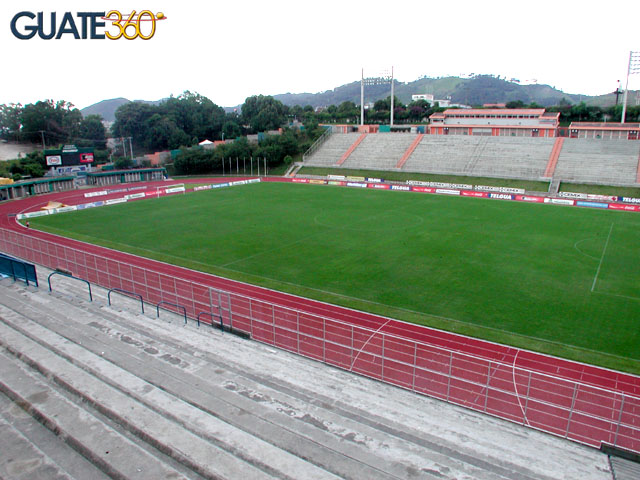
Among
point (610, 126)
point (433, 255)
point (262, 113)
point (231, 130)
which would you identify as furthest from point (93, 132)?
point (610, 126)

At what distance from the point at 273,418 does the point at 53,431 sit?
4251 millimetres

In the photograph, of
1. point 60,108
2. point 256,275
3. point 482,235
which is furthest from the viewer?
point 60,108

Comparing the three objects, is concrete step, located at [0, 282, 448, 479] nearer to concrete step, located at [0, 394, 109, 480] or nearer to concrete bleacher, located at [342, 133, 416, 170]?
concrete step, located at [0, 394, 109, 480]

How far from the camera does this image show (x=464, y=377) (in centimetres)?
1433

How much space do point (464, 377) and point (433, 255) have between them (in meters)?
14.3

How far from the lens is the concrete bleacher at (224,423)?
25.5ft

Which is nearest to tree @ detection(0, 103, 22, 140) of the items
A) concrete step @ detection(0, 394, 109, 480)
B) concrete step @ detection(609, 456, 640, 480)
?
concrete step @ detection(0, 394, 109, 480)

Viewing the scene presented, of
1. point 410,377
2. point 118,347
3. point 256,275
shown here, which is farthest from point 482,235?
point 118,347

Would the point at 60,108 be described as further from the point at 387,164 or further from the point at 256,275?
the point at 256,275

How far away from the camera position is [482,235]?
33.3 metres

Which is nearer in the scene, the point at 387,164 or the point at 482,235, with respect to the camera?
the point at 482,235

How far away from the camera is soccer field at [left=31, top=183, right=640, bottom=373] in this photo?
18594 millimetres

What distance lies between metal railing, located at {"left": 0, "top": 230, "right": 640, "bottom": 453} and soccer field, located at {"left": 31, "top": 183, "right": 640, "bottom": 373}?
2.57m

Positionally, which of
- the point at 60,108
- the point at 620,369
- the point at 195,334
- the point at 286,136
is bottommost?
the point at 620,369
